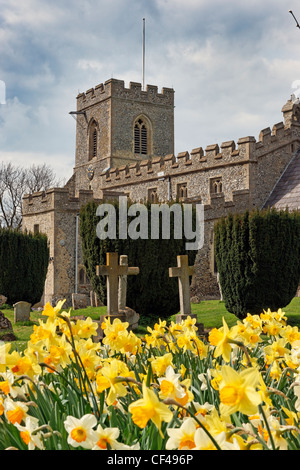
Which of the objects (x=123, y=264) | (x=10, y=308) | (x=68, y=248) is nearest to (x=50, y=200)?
(x=68, y=248)

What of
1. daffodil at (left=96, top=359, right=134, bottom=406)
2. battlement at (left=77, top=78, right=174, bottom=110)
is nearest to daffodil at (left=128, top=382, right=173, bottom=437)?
daffodil at (left=96, top=359, right=134, bottom=406)

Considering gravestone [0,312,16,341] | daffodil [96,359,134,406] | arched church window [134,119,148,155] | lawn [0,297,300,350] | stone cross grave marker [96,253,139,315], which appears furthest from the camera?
arched church window [134,119,148,155]

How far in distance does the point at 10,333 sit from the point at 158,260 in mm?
4669

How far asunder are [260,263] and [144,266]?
10.2ft

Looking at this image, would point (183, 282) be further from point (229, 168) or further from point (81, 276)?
point (81, 276)

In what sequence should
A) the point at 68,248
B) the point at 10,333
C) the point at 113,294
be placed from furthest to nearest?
1. the point at 68,248
2. the point at 10,333
3. the point at 113,294

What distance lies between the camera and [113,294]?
1002 cm

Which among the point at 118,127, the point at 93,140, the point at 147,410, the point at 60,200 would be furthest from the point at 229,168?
the point at 147,410

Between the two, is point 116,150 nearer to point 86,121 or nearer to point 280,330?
point 86,121

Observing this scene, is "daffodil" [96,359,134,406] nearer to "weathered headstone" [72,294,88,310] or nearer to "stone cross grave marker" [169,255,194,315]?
"stone cross grave marker" [169,255,194,315]

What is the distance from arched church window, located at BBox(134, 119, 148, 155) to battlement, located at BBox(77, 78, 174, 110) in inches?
69.7

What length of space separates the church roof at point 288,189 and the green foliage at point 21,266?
9983mm

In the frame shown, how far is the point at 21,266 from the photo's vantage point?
67.9 ft

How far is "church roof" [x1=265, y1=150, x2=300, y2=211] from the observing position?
75.9 feet
